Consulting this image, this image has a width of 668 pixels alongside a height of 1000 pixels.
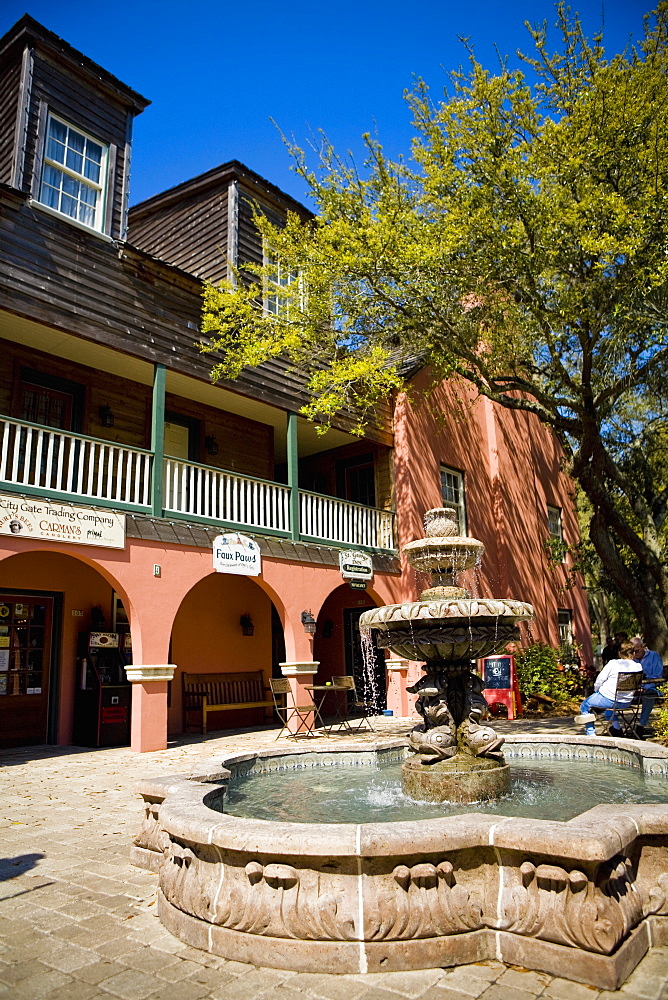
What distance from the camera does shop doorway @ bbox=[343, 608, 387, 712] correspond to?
49.6 feet

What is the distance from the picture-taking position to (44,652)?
1088 cm

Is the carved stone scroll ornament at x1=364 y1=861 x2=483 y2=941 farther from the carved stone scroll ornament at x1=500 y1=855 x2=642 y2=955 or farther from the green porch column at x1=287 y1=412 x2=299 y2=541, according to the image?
the green porch column at x1=287 y1=412 x2=299 y2=541

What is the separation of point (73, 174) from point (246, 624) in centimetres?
841

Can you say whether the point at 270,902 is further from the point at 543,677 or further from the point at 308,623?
the point at 543,677

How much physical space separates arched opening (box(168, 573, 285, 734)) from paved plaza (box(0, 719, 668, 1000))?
6.77 meters

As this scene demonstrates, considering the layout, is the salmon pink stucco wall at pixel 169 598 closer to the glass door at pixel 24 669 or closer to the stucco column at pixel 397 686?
the glass door at pixel 24 669

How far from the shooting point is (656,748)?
18.0ft

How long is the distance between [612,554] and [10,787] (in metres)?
10.9

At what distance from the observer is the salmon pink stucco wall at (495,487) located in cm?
1585

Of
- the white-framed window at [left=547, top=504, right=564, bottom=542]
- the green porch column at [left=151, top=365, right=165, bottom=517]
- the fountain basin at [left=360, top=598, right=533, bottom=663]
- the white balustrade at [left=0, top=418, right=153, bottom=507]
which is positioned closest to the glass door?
the white balustrade at [left=0, top=418, right=153, bottom=507]

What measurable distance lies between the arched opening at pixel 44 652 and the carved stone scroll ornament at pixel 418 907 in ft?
27.5

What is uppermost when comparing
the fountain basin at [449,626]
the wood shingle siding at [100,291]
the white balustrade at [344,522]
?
the wood shingle siding at [100,291]

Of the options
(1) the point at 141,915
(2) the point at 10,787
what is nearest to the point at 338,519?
(2) the point at 10,787

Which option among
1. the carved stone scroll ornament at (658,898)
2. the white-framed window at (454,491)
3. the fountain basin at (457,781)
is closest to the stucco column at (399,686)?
the white-framed window at (454,491)
